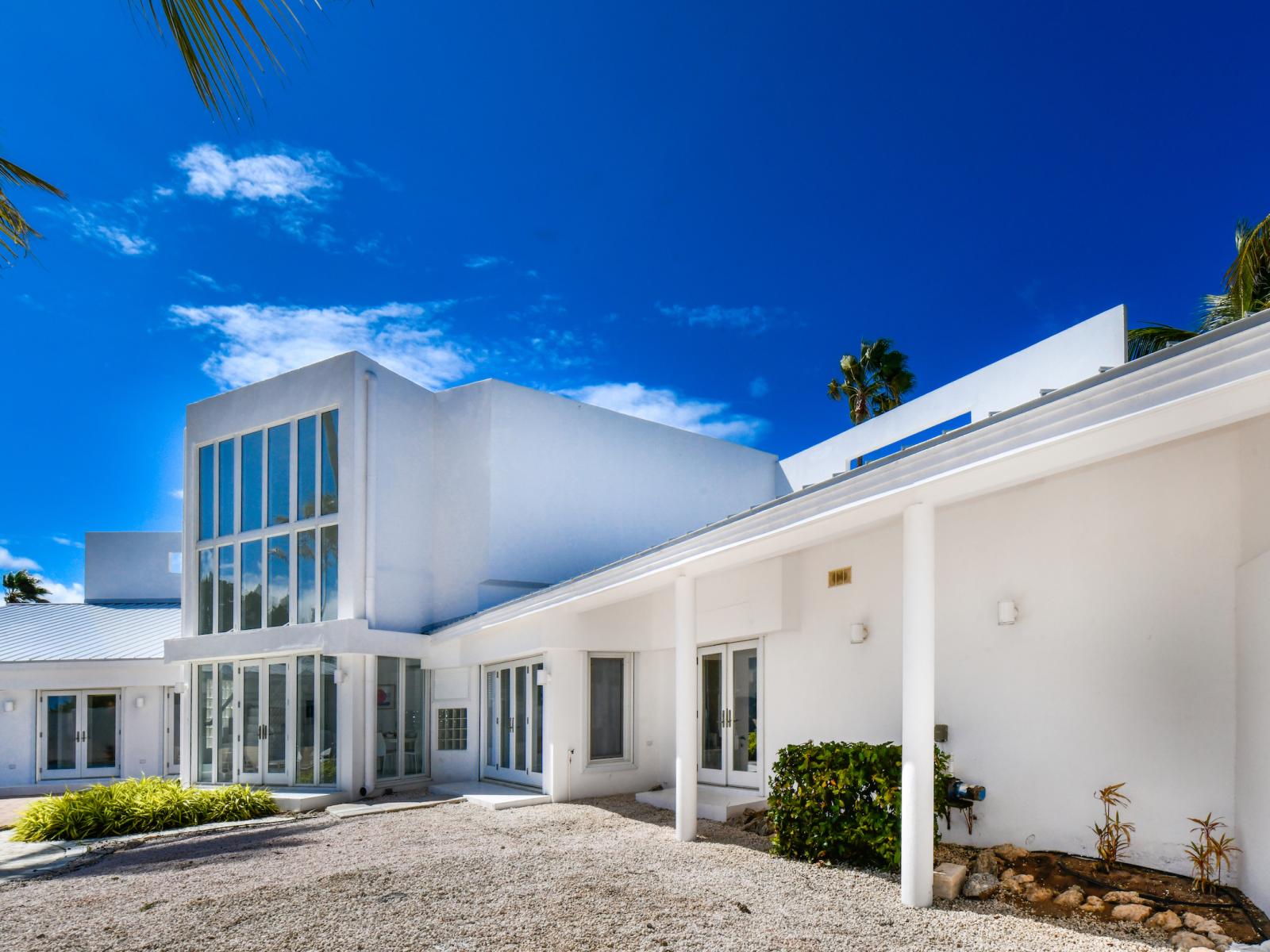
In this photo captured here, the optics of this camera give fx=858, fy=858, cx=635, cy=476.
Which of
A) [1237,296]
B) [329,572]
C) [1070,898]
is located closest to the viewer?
[1070,898]

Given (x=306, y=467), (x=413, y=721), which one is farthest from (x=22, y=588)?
(x=413, y=721)

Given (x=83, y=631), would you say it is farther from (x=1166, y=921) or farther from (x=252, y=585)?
(x=1166, y=921)

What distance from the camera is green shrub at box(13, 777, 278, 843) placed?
1109cm

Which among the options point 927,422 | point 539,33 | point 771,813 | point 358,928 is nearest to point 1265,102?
point 927,422

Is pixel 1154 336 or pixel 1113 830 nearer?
pixel 1113 830

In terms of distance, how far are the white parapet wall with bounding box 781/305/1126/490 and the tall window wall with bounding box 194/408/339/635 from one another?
897 centimetres

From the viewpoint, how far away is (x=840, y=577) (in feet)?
31.7

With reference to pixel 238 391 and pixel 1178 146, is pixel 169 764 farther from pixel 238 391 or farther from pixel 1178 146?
pixel 1178 146

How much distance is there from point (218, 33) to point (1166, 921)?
6876mm

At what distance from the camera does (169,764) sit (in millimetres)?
17891

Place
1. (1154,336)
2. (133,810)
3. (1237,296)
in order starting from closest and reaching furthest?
(133,810) → (1237,296) → (1154,336)

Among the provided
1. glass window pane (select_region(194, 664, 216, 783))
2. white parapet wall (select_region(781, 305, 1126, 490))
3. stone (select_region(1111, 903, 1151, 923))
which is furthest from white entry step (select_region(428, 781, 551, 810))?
stone (select_region(1111, 903, 1151, 923))

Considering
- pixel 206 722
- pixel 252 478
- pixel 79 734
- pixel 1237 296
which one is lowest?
pixel 79 734

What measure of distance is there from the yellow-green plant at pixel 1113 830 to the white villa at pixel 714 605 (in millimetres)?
110
